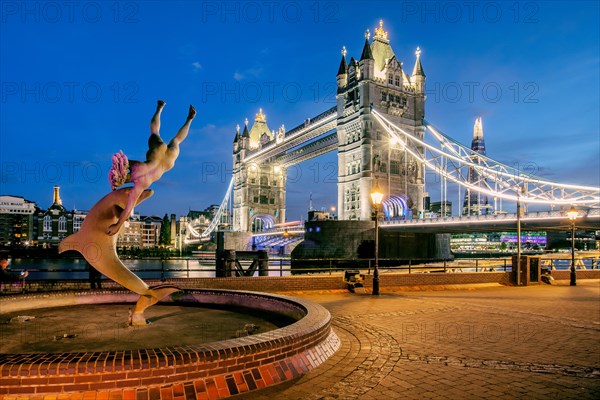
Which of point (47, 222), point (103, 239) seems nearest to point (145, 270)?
point (103, 239)

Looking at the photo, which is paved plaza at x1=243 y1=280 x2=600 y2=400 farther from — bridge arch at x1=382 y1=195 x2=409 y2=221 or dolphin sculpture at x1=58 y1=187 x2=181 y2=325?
bridge arch at x1=382 y1=195 x2=409 y2=221

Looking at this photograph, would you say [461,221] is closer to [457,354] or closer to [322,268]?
[322,268]

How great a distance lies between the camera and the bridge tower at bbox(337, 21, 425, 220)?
6172 centimetres

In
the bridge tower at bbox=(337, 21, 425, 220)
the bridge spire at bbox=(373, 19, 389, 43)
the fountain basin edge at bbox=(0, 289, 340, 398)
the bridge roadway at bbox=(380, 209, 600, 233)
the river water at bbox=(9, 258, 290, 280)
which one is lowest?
the river water at bbox=(9, 258, 290, 280)

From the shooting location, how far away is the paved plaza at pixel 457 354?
17.0 feet

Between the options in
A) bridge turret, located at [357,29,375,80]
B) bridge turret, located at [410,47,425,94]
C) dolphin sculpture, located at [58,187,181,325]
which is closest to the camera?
dolphin sculpture, located at [58,187,181,325]

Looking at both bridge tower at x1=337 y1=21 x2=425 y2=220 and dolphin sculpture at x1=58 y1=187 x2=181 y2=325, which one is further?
bridge tower at x1=337 y1=21 x2=425 y2=220

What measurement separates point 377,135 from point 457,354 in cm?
5731

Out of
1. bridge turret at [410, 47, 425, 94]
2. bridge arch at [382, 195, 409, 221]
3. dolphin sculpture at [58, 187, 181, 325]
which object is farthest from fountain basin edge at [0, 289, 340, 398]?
bridge turret at [410, 47, 425, 94]

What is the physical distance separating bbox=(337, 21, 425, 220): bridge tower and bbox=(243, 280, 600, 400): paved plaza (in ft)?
159

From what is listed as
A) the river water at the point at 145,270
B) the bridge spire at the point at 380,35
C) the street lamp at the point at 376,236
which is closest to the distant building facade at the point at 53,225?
the river water at the point at 145,270

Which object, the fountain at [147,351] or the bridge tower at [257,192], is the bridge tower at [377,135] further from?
the fountain at [147,351]

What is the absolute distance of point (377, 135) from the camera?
62.4 m

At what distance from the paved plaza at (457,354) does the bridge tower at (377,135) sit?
159 ft
